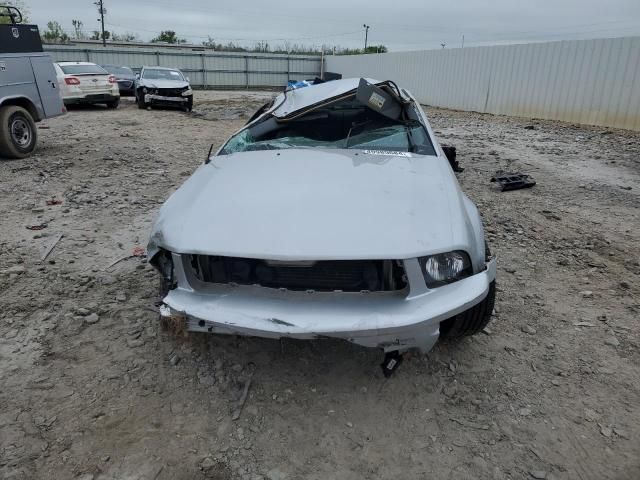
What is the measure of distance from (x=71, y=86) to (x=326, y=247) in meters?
15.0

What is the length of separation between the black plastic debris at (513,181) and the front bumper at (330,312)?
4.37 metres

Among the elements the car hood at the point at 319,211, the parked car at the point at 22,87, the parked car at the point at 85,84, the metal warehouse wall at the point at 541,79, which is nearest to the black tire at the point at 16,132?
the parked car at the point at 22,87

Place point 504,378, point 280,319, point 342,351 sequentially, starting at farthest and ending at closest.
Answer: point 342,351 < point 504,378 < point 280,319

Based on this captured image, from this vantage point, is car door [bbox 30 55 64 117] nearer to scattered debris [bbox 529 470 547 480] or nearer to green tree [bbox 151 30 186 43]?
scattered debris [bbox 529 470 547 480]

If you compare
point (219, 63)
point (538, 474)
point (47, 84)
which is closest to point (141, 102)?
point (47, 84)

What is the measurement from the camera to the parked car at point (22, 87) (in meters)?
7.24

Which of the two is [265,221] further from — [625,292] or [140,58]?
[140,58]

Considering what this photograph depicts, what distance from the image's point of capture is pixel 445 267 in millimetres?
2324

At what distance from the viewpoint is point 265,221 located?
7.89 ft

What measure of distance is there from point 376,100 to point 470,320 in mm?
1976

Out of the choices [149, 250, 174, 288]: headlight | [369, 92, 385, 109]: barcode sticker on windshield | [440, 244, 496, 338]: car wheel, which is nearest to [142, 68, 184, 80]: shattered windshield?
[369, 92, 385, 109]: barcode sticker on windshield

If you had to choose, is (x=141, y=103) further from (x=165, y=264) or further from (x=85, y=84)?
(x=165, y=264)

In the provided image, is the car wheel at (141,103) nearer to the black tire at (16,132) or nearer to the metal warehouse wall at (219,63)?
the black tire at (16,132)

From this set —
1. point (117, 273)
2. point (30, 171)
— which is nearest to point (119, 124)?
point (30, 171)
